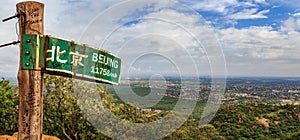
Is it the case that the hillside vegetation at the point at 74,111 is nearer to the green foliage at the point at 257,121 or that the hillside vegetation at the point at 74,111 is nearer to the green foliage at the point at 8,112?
the green foliage at the point at 8,112

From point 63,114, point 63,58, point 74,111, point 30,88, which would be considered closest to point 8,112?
point 63,114

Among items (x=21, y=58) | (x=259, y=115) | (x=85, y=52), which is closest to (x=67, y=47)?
(x=85, y=52)

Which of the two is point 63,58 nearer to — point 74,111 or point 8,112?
point 74,111

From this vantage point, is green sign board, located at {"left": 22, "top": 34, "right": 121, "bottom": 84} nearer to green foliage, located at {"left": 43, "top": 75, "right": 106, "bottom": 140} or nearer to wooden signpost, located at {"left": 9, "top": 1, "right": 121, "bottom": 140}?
wooden signpost, located at {"left": 9, "top": 1, "right": 121, "bottom": 140}

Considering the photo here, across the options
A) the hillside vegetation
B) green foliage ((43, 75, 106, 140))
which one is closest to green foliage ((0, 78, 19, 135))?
the hillside vegetation

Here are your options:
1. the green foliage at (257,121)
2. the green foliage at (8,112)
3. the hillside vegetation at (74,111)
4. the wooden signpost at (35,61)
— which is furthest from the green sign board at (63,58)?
the green foliage at (257,121)
